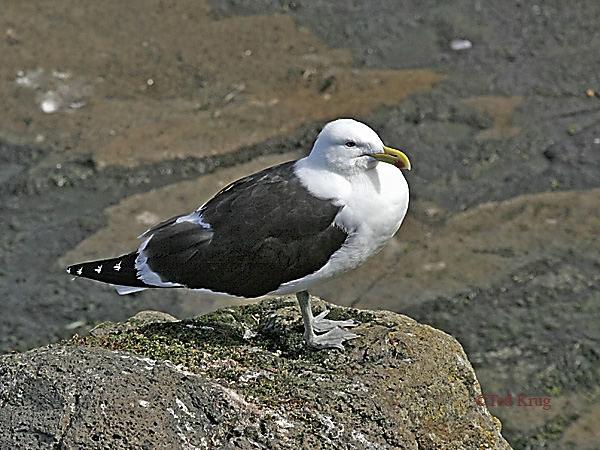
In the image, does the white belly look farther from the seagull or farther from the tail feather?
the tail feather

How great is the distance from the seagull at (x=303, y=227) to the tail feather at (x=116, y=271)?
88 millimetres

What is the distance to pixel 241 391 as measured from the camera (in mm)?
3912

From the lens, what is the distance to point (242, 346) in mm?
4625

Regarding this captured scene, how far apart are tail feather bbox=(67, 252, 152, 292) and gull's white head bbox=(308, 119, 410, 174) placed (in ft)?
4.55

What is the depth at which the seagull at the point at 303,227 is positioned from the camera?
14.8ft

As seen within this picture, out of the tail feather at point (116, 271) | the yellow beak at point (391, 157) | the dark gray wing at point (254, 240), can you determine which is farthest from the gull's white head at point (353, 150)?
the tail feather at point (116, 271)

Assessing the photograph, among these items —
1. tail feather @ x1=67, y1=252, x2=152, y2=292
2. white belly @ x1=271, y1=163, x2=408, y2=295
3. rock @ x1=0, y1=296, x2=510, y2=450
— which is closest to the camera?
rock @ x1=0, y1=296, x2=510, y2=450

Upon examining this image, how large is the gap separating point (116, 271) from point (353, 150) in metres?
1.68

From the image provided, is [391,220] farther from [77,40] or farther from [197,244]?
[77,40]

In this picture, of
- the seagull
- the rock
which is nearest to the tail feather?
the seagull

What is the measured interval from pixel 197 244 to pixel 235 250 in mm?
267

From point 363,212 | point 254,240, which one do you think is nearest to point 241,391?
point 254,240

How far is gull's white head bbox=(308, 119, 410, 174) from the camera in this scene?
4.51 meters

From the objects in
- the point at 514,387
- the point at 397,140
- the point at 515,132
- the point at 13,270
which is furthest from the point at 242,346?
the point at 515,132
